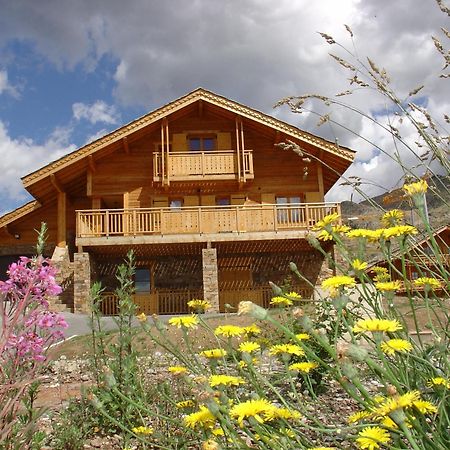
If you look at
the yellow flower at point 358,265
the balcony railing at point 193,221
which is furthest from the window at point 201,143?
the yellow flower at point 358,265

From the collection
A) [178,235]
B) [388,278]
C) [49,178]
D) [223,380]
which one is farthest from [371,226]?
[49,178]

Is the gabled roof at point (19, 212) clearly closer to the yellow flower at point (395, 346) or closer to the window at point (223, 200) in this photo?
the window at point (223, 200)

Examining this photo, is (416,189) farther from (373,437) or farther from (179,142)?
(179,142)

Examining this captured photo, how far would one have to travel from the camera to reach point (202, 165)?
19.8 metres

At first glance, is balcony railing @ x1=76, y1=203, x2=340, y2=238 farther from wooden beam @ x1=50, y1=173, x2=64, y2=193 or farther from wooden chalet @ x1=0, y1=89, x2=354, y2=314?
wooden beam @ x1=50, y1=173, x2=64, y2=193

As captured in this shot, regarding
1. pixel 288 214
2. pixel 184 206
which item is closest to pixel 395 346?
pixel 288 214

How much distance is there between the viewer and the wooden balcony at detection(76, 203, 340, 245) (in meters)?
17.6

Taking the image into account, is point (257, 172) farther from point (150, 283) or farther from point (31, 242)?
A: point (31, 242)

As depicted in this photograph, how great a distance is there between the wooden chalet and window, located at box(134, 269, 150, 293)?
4 centimetres

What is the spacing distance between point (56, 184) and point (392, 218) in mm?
18650

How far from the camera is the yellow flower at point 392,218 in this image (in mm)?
2199

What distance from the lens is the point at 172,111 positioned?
19.8 metres

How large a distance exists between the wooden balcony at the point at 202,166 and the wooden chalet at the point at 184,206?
4cm

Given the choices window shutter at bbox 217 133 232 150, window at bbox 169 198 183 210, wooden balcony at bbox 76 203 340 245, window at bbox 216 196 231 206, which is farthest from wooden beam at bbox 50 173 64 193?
window shutter at bbox 217 133 232 150
